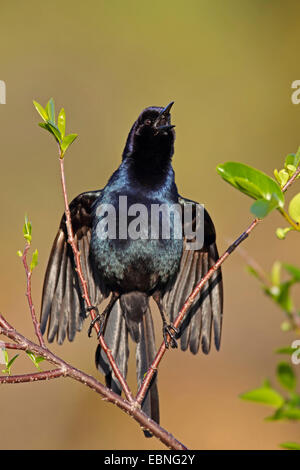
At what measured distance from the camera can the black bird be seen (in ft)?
11.0

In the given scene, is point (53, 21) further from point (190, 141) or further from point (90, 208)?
point (90, 208)

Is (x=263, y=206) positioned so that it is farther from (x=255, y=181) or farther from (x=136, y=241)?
(x=136, y=241)

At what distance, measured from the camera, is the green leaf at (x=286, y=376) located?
886 mm

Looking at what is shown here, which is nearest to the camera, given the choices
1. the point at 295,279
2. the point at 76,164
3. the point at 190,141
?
the point at 295,279

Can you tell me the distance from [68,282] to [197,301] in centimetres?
82

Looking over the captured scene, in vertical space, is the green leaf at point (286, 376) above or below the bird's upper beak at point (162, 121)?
below

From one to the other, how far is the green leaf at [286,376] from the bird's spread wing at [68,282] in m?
2.80

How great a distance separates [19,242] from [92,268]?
319 cm

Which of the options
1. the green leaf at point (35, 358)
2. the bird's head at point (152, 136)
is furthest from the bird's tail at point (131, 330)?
the green leaf at point (35, 358)

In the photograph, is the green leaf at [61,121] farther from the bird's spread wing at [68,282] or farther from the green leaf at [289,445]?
the bird's spread wing at [68,282]

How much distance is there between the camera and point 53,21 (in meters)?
8.55

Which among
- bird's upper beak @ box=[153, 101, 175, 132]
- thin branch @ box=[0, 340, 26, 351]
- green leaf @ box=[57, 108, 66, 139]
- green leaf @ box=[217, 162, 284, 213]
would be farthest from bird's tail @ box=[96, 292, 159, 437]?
green leaf @ box=[217, 162, 284, 213]
